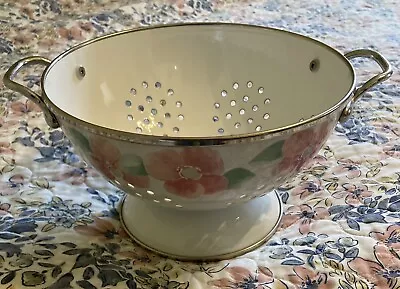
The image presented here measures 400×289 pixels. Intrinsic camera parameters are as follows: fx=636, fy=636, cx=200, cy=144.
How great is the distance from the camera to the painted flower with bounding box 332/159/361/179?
73 centimetres

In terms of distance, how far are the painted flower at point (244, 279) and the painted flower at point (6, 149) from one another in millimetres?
352

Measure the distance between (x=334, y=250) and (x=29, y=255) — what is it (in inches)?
11.0

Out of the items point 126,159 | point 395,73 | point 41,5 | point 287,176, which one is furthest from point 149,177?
point 41,5

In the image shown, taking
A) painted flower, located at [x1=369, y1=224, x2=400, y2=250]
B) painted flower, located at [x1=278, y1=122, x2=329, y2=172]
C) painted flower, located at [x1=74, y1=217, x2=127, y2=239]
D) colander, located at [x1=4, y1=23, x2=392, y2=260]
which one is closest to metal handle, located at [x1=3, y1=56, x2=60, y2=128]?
colander, located at [x1=4, y1=23, x2=392, y2=260]

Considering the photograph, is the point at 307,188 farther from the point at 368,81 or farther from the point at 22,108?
the point at 22,108

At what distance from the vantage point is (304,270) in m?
0.56

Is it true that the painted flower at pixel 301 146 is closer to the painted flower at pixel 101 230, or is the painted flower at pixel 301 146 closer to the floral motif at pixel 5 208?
the painted flower at pixel 101 230

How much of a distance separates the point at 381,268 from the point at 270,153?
0.50 ft

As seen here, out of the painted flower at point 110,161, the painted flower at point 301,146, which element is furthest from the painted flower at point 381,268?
the painted flower at point 110,161

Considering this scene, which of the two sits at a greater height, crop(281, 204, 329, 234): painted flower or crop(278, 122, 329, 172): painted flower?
crop(278, 122, 329, 172): painted flower

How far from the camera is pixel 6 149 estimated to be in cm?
79

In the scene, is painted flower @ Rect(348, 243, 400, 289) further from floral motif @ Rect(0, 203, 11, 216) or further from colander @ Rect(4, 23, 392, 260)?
floral motif @ Rect(0, 203, 11, 216)

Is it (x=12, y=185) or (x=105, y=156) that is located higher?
(x=105, y=156)

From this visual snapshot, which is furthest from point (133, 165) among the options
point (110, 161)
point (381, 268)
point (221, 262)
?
point (381, 268)
